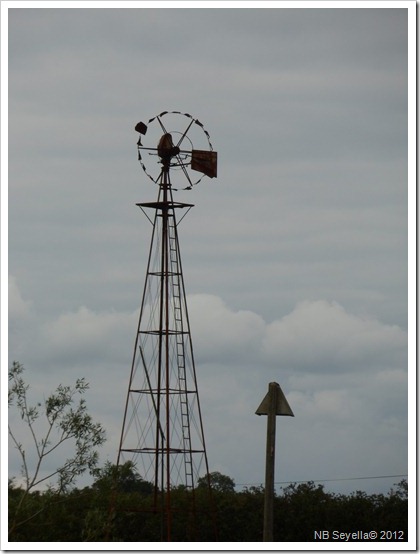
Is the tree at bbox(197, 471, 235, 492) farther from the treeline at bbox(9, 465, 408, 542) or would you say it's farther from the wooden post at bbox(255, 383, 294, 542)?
the wooden post at bbox(255, 383, 294, 542)

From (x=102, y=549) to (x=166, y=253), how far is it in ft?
38.3

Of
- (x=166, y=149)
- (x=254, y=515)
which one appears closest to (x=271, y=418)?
(x=166, y=149)

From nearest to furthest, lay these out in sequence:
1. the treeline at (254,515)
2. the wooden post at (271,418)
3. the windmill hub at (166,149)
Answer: the wooden post at (271,418)
the windmill hub at (166,149)
the treeline at (254,515)

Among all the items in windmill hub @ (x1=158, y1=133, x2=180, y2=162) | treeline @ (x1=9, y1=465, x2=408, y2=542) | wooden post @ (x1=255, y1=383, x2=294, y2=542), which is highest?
windmill hub @ (x1=158, y1=133, x2=180, y2=162)

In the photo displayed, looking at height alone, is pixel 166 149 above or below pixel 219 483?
above

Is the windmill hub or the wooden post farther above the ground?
the windmill hub

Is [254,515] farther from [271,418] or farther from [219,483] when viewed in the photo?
[271,418]

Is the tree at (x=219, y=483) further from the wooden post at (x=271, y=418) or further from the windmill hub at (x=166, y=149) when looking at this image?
the wooden post at (x=271, y=418)

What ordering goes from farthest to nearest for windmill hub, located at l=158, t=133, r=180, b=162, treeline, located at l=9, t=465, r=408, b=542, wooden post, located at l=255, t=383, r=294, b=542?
treeline, located at l=9, t=465, r=408, b=542
windmill hub, located at l=158, t=133, r=180, b=162
wooden post, located at l=255, t=383, r=294, b=542

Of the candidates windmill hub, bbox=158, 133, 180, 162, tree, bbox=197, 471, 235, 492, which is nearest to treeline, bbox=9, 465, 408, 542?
tree, bbox=197, 471, 235, 492

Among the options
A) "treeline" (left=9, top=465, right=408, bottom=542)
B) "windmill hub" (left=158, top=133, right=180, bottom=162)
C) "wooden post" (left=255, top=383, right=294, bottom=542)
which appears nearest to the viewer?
"wooden post" (left=255, top=383, right=294, bottom=542)

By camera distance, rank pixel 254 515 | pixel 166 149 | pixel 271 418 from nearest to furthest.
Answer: pixel 271 418, pixel 166 149, pixel 254 515

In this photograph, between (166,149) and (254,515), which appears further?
(254,515)

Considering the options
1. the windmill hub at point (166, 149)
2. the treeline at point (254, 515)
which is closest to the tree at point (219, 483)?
the treeline at point (254, 515)
